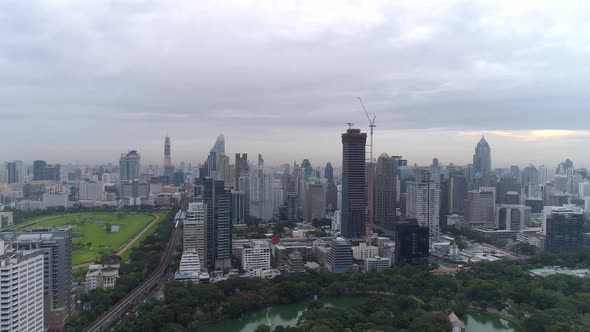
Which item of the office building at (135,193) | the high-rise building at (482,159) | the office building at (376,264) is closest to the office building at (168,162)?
the office building at (135,193)

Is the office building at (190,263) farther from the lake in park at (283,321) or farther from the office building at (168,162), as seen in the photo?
A: the office building at (168,162)

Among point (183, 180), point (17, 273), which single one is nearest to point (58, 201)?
point (183, 180)

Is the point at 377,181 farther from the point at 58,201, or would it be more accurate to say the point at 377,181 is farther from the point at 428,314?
the point at 58,201

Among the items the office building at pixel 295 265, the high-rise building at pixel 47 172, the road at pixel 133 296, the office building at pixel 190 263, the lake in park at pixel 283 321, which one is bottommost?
the lake in park at pixel 283 321

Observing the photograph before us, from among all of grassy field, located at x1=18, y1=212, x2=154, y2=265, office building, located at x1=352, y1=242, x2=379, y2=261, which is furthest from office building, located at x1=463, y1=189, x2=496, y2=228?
grassy field, located at x1=18, y1=212, x2=154, y2=265

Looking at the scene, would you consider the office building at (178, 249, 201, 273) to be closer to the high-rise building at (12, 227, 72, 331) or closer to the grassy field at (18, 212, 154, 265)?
the grassy field at (18, 212, 154, 265)

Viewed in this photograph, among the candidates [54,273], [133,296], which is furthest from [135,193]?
[54,273]

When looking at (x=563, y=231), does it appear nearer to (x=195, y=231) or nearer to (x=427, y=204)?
(x=427, y=204)
